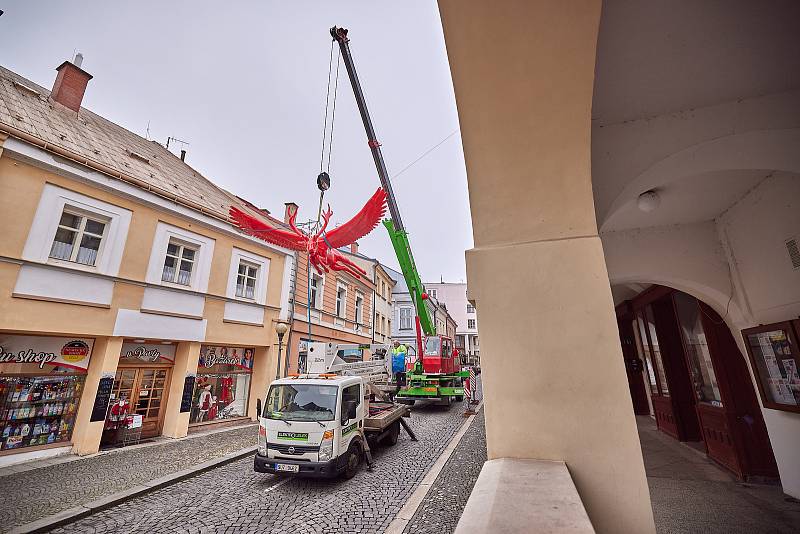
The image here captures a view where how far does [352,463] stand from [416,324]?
21.4 ft

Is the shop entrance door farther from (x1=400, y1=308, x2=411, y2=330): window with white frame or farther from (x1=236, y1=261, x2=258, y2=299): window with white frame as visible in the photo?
(x1=400, y1=308, x2=411, y2=330): window with white frame

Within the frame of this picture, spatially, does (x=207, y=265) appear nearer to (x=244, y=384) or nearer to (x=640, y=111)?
(x=244, y=384)

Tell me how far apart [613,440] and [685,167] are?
2751 millimetres

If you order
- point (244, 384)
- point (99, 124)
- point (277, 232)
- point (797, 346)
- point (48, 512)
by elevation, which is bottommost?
point (48, 512)

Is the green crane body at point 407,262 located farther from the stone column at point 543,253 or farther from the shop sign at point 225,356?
the stone column at point 543,253

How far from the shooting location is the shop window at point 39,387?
23.9ft

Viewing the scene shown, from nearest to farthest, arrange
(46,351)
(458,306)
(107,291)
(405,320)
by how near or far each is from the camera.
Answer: (46,351), (107,291), (405,320), (458,306)

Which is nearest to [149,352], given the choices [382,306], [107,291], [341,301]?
[107,291]

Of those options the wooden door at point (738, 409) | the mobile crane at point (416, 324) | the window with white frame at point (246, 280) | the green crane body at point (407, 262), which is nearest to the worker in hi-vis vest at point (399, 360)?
the mobile crane at point (416, 324)

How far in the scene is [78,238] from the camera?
840cm

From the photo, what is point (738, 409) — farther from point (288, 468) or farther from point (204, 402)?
point (204, 402)

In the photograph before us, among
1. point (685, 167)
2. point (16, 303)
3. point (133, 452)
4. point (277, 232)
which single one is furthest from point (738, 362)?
point (16, 303)

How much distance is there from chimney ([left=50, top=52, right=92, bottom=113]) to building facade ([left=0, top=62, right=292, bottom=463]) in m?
0.03

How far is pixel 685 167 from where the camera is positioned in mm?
3184
